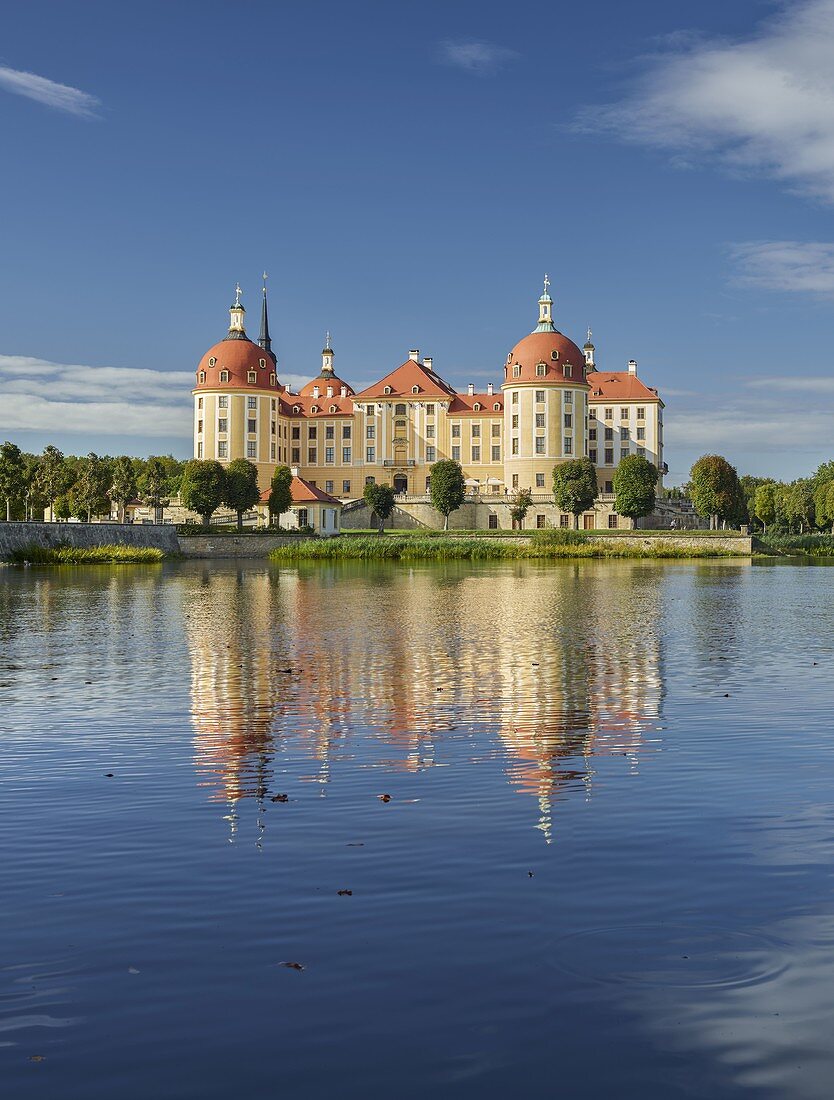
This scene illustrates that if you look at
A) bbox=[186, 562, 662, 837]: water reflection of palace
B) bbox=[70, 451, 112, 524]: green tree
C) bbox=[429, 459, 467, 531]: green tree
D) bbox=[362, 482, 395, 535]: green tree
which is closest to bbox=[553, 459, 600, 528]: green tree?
bbox=[429, 459, 467, 531]: green tree

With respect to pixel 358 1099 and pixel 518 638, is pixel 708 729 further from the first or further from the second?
pixel 518 638

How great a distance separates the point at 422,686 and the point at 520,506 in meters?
89.0

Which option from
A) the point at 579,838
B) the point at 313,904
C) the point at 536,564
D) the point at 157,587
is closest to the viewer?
the point at 313,904

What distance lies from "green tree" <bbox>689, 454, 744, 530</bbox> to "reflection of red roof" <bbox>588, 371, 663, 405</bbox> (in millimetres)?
17093

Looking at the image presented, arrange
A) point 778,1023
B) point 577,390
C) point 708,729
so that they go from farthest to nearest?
point 577,390
point 708,729
point 778,1023

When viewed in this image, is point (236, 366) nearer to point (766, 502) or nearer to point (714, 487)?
point (714, 487)

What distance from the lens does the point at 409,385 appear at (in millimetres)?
123500

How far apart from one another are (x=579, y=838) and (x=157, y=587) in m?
41.7

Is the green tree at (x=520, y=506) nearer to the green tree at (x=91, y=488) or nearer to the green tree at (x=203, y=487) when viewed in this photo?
the green tree at (x=203, y=487)

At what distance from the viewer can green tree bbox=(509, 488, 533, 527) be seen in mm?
106500

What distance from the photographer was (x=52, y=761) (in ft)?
41.2

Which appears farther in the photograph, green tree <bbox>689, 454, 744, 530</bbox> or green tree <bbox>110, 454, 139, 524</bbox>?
green tree <bbox>689, 454, 744, 530</bbox>

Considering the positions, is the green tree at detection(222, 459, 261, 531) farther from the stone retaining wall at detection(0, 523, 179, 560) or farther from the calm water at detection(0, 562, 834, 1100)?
the calm water at detection(0, 562, 834, 1100)

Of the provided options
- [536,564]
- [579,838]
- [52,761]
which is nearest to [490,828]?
[579,838]
